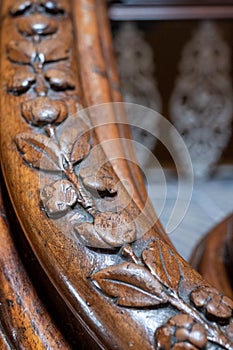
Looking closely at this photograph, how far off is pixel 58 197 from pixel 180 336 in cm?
17

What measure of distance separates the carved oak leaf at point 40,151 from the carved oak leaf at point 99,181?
0.09ft

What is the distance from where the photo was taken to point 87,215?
480mm

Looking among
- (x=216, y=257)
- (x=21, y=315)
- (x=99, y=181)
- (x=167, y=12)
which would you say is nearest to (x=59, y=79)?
(x=99, y=181)

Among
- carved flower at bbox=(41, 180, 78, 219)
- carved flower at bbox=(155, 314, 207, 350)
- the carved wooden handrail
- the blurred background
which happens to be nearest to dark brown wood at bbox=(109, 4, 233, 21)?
the blurred background

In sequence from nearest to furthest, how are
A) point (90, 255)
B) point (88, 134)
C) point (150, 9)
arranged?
1. point (90, 255)
2. point (88, 134)
3. point (150, 9)

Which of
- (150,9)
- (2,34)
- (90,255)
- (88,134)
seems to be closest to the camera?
(90,255)

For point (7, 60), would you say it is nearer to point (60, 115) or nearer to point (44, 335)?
point (60, 115)

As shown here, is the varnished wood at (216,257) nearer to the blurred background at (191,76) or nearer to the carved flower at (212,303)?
the blurred background at (191,76)

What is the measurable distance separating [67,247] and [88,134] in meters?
0.14

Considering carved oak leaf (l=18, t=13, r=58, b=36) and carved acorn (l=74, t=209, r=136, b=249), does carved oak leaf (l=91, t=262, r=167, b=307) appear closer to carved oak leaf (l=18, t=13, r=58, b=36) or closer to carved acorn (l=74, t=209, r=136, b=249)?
carved acorn (l=74, t=209, r=136, b=249)

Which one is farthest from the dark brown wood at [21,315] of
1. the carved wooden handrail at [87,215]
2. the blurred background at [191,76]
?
the blurred background at [191,76]

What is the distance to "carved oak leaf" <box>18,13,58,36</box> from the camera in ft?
2.23

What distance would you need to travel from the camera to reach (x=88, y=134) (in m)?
0.56

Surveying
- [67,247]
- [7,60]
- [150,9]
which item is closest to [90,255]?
[67,247]
